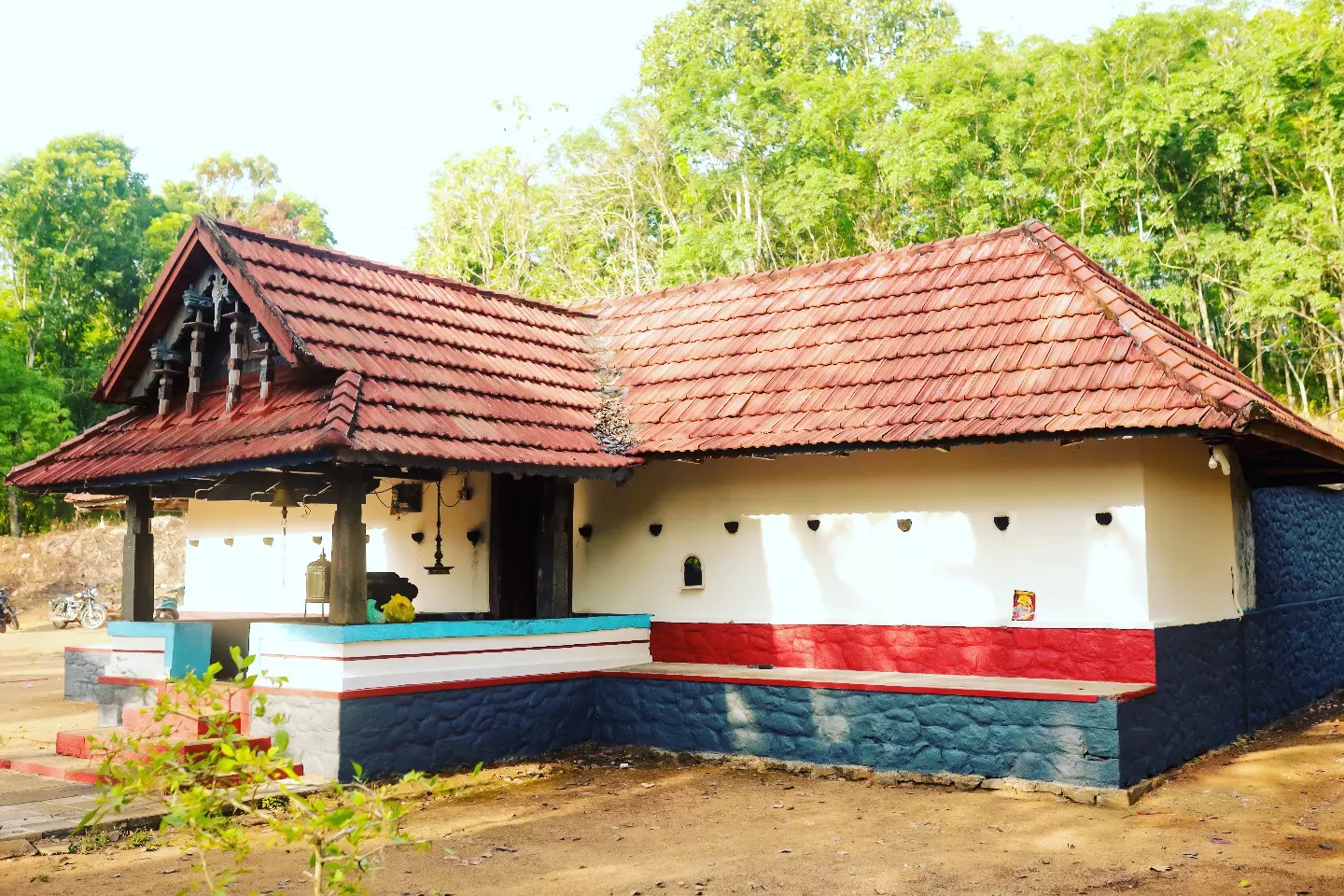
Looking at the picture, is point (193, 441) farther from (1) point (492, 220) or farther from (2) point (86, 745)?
(1) point (492, 220)

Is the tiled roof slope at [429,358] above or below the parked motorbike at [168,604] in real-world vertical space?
above

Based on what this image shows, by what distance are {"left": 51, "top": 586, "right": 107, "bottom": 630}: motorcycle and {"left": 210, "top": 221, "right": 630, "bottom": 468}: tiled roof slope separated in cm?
1760

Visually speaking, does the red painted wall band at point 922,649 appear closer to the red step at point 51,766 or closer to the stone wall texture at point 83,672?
the red step at point 51,766

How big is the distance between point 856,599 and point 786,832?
3126mm

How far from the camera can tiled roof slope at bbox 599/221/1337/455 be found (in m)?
8.80

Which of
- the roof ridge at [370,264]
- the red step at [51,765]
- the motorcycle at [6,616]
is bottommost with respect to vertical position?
the red step at [51,765]

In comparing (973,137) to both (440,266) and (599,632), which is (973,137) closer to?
(440,266)

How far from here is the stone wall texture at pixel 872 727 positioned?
8188 mm

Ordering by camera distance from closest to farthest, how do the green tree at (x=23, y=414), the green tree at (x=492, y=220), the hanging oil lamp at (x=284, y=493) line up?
the hanging oil lamp at (x=284, y=493) → the green tree at (x=23, y=414) → the green tree at (x=492, y=220)

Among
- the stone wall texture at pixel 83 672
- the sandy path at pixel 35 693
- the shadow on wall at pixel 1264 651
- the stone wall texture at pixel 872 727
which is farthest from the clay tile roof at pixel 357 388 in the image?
the shadow on wall at pixel 1264 651

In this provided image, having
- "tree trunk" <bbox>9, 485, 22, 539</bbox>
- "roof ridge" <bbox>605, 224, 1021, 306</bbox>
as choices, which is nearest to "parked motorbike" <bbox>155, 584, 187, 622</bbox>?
"tree trunk" <bbox>9, 485, 22, 539</bbox>

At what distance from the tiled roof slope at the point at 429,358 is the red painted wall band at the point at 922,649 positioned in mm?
1932

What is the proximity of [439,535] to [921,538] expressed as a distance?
15.9ft

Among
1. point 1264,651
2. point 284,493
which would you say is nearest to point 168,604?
point 284,493
